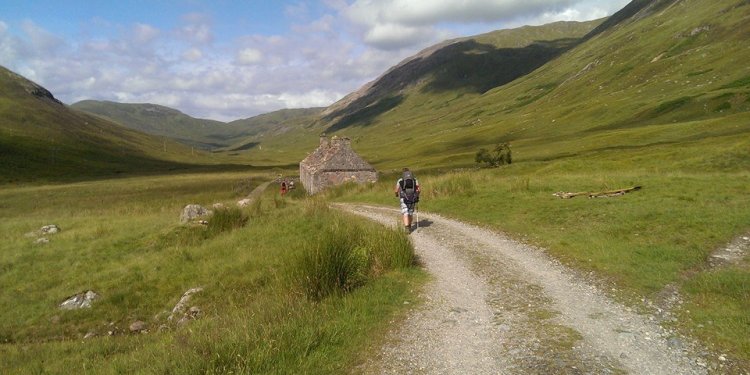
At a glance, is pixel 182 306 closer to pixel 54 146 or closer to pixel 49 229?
pixel 49 229

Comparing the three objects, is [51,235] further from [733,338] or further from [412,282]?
[733,338]

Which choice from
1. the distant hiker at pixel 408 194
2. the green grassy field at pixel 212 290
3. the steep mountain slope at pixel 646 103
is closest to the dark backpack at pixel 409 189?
the distant hiker at pixel 408 194

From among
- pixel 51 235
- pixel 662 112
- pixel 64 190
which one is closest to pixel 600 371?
pixel 51 235

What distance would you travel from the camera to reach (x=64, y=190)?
60750 millimetres

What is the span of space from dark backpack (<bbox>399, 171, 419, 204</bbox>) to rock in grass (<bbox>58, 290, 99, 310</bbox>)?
40.1ft

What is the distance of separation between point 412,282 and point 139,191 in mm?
59616

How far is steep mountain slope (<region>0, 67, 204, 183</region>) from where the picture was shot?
98.9m

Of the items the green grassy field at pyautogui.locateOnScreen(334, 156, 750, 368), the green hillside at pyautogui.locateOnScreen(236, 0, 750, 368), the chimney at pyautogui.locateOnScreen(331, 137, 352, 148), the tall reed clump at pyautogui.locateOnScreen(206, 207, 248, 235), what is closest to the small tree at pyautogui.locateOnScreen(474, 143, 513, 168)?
the green hillside at pyautogui.locateOnScreen(236, 0, 750, 368)

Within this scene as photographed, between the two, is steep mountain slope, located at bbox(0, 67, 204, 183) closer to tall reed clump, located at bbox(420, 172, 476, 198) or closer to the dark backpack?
tall reed clump, located at bbox(420, 172, 476, 198)

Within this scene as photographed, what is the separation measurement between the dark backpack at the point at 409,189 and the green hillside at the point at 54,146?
298 feet

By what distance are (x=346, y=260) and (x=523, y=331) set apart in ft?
14.6

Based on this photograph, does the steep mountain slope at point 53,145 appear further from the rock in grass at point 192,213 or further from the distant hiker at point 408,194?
the distant hiker at point 408,194

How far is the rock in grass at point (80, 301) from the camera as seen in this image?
53.0 feet

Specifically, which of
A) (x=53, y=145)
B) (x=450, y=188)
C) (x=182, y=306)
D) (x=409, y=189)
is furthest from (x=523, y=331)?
(x=53, y=145)
